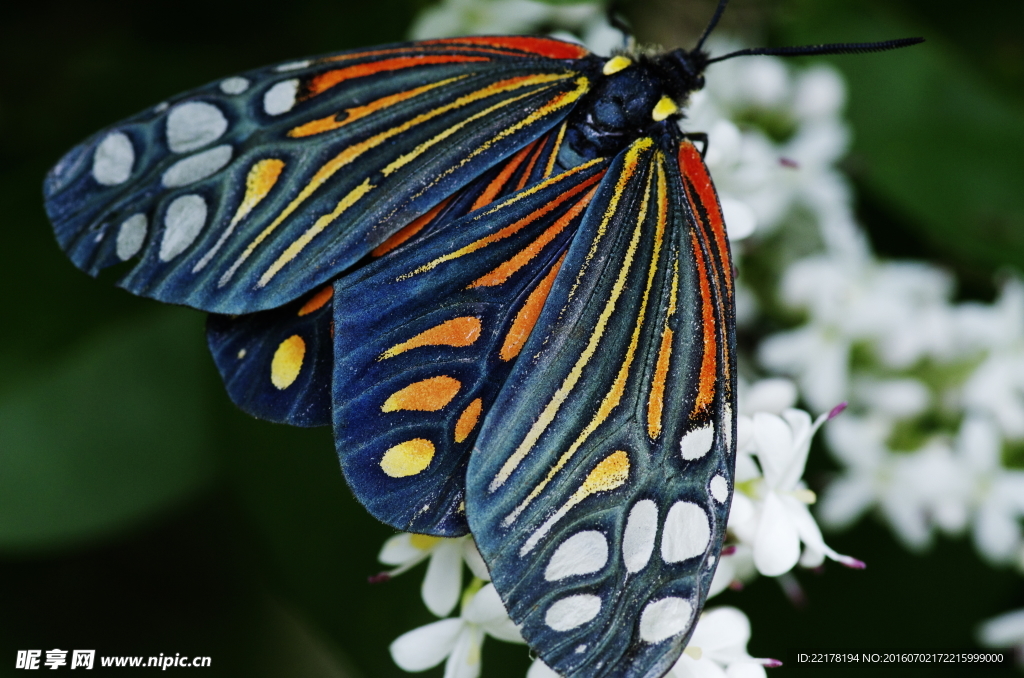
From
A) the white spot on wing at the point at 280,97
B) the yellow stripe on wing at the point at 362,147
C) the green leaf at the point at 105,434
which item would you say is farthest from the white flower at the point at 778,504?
the green leaf at the point at 105,434

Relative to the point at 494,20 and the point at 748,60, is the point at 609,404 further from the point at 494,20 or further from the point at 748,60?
the point at 748,60

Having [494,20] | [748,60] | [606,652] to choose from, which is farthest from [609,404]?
[748,60]

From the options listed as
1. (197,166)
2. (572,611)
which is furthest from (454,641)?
(197,166)

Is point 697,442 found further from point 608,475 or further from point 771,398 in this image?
point 771,398

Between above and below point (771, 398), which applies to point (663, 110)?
above

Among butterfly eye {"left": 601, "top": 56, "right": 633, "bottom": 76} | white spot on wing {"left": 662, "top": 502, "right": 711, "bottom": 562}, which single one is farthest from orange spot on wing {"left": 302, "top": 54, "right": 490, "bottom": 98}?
white spot on wing {"left": 662, "top": 502, "right": 711, "bottom": 562}

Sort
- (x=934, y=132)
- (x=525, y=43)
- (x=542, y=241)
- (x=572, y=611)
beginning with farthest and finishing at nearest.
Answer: (x=934, y=132), (x=525, y=43), (x=542, y=241), (x=572, y=611)
